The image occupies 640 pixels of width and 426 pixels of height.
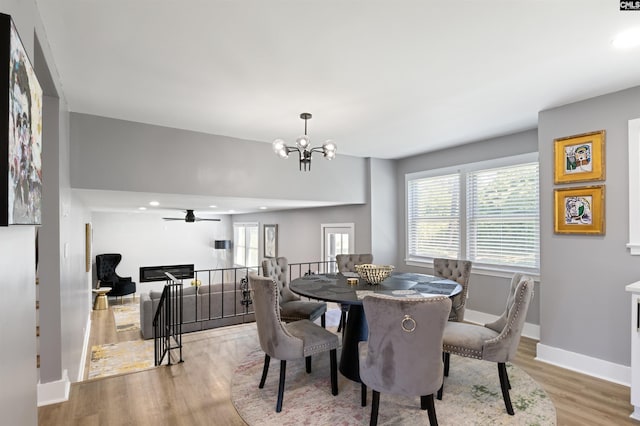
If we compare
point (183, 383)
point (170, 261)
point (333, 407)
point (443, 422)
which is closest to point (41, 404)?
point (183, 383)

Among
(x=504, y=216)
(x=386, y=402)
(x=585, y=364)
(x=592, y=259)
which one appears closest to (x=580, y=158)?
(x=592, y=259)

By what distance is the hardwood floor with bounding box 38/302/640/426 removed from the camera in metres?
2.50

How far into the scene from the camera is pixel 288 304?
3.82 m

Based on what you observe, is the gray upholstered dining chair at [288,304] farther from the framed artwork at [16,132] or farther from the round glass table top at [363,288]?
the framed artwork at [16,132]

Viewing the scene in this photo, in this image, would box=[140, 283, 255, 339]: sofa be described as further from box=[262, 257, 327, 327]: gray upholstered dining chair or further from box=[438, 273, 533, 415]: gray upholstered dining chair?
A: box=[438, 273, 533, 415]: gray upholstered dining chair

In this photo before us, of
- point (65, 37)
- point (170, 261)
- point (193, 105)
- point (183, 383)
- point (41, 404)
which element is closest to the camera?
point (65, 37)

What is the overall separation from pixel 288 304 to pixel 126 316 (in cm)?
573

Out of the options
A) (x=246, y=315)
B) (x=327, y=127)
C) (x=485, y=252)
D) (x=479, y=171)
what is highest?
(x=327, y=127)

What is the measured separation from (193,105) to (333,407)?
300cm

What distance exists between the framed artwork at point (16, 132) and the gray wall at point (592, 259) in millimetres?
4198

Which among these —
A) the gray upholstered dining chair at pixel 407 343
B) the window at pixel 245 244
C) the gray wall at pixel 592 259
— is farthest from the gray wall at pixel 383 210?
the window at pixel 245 244

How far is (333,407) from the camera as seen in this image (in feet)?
8.73

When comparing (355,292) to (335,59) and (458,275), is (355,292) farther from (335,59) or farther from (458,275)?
(335,59)

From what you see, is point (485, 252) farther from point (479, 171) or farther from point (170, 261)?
point (170, 261)
